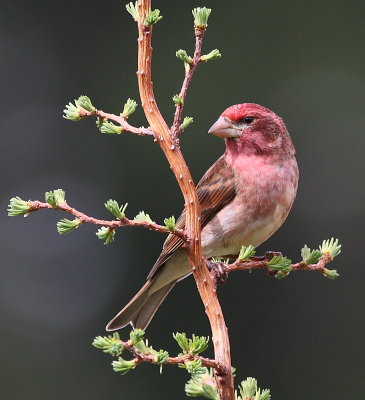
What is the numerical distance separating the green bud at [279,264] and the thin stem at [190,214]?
0.25 metres

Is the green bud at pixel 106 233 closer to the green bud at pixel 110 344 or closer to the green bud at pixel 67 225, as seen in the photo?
the green bud at pixel 67 225

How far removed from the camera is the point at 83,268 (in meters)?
11.4

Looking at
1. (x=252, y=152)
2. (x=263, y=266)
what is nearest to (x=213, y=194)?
(x=252, y=152)

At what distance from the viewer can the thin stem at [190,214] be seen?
274 cm

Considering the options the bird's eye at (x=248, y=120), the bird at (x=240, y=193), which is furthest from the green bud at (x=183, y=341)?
the bird's eye at (x=248, y=120)

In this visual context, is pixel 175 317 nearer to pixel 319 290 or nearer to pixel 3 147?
pixel 319 290

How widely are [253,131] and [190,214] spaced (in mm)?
1648

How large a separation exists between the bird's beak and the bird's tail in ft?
2.59

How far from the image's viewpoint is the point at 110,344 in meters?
2.63

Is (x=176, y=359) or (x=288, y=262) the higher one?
(x=288, y=262)

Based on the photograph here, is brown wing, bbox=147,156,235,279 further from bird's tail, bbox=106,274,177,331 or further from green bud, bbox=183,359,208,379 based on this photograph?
green bud, bbox=183,359,208,379

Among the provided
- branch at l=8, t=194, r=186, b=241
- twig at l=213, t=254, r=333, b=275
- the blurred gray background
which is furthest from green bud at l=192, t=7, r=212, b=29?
the blurred gray background

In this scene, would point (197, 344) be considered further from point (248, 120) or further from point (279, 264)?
point (248, 120)

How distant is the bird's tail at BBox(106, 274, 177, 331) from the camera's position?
4438 millimetres
